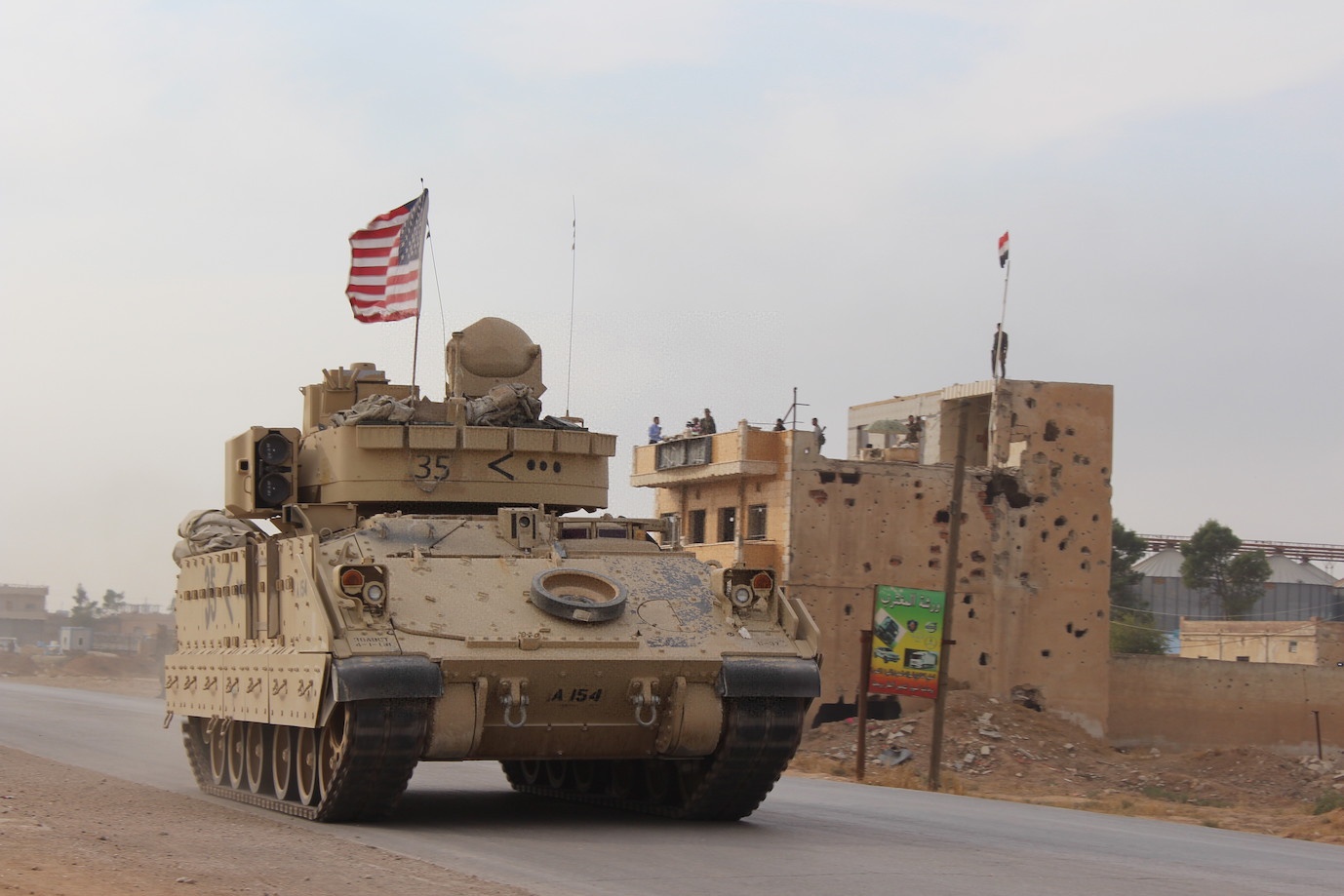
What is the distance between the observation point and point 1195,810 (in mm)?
23359

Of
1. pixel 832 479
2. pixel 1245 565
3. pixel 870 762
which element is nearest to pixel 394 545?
pixel 870 762

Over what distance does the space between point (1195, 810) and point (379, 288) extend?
12.1 m

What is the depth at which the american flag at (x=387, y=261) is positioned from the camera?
21406 millimetres

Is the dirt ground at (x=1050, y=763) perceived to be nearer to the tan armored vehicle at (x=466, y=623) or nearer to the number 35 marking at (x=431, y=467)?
the tan armored vehicle at (x=466, y=623)

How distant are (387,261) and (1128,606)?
2234 inches

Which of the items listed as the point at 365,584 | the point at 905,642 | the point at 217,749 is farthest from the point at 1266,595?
the point at 365,584

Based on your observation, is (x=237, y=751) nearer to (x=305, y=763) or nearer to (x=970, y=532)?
(x=305, y=763)

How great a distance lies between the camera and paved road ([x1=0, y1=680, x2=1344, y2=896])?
1043cm

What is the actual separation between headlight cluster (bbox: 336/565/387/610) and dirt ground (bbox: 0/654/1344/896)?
1631 mm

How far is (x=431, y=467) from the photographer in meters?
15.4

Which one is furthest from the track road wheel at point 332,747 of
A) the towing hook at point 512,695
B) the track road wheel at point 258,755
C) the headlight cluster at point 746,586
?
the headlight cluster at point 746,586

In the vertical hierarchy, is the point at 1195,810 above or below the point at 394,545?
below

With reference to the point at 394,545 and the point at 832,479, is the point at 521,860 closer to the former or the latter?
the point at 394,545

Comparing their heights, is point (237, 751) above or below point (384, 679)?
below
